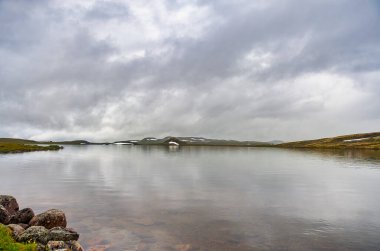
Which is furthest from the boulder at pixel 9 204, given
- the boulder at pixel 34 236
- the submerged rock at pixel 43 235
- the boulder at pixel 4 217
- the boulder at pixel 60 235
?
the boulder at pixel 60 235

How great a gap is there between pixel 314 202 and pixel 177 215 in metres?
18.9

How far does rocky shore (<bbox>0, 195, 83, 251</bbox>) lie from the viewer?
18.2m

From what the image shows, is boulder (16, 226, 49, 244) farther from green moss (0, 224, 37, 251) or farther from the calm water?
the calm water

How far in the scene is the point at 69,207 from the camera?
3425 centimetres

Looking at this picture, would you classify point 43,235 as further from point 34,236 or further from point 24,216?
point 24,216

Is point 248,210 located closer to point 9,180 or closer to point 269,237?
point 269,237

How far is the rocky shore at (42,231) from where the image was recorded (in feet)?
59.7

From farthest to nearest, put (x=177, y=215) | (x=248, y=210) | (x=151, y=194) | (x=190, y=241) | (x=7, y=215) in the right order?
(x=151, y=194) < (x=248, y=210) < (x=177, y=215) < (x=7, y=215) < (x=190, y=241)

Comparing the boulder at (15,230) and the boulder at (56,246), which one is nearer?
the boulder at (56,246)

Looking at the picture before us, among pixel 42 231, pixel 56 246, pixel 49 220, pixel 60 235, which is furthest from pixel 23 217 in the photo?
pixel 56 246

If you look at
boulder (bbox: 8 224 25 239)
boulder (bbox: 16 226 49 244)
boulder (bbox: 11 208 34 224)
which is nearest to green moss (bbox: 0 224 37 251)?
boulder (bbox: 16 226 49 244)

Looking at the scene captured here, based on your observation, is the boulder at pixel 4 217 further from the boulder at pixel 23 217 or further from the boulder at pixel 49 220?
the boulder at pixel 49 220

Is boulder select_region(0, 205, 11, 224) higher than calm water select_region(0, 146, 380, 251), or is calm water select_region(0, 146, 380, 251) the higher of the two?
boulder select_region(0, 205, 11, 224)

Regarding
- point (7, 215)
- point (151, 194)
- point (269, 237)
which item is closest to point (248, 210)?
point (269, 237)
